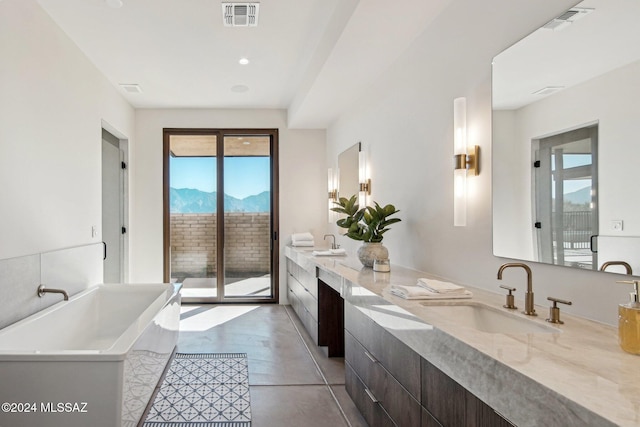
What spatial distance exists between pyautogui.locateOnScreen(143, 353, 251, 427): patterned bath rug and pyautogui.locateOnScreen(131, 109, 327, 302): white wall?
2393mm

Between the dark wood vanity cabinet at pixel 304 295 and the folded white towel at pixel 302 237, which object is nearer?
the dark wood vanity cabinet at pixel 304 295

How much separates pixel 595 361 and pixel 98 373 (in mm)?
1905

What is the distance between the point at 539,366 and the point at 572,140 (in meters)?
0.86

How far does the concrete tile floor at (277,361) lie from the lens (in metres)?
2.48

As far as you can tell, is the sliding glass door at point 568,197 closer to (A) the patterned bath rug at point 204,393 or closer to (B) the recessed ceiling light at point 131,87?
(A) the patterned bath rug at point 204,393

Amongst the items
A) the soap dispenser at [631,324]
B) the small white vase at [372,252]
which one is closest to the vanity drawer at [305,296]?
the small white vase at [372,252]

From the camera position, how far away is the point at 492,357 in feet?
3.47

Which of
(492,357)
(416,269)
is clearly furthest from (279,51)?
(492,357)

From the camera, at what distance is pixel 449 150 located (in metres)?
2.38

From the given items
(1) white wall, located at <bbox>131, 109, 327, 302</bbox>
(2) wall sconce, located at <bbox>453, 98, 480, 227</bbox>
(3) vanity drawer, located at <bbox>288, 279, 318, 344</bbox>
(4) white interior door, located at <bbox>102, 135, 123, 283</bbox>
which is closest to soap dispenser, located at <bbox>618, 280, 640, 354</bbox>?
(2) wall sconce, located at <bbox>453, 98, 480, 227</bbox>

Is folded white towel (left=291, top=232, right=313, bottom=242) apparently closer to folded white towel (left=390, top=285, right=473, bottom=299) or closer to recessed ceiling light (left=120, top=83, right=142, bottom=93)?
recessed ceiling light (left=120, top=83, right=142, bottom=93)

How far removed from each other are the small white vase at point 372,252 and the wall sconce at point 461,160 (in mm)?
A: 791

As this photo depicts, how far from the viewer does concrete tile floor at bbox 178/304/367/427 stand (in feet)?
8.15

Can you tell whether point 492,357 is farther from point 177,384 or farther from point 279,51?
point 279,51
